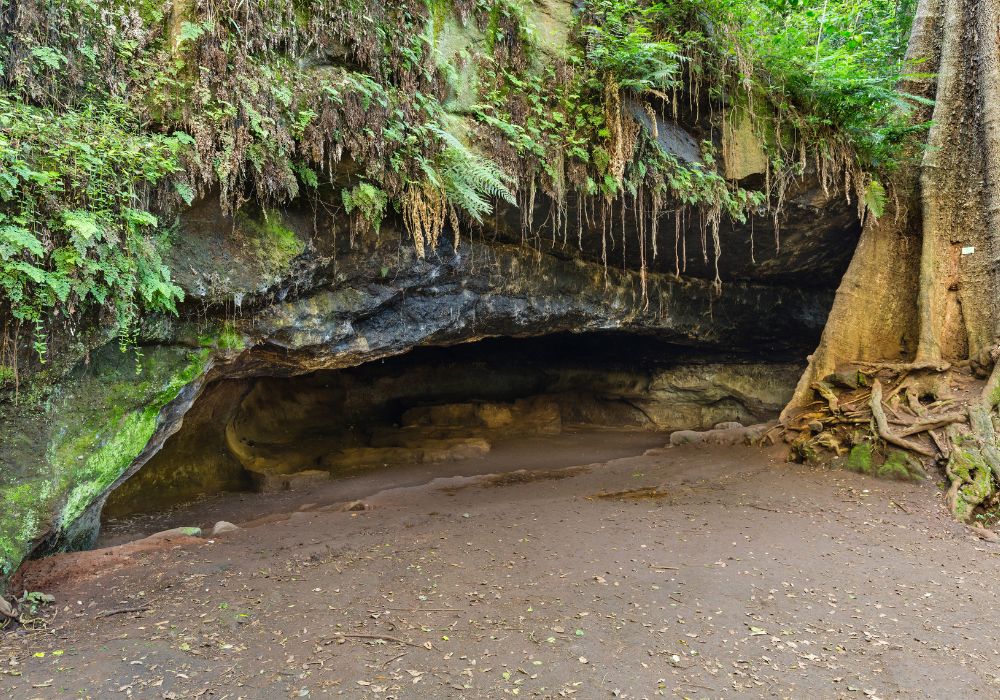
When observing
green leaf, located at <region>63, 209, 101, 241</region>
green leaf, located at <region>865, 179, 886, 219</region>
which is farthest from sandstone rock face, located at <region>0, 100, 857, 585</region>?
green leaf, located at <region>63, 209, 101, 241</region>

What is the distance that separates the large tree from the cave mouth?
168 inches

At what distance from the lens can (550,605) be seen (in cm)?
405

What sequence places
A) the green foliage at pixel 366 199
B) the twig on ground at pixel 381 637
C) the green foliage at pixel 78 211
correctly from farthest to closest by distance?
1. the green foliage at pixel 366 199
2. the green foliage at pixel 78 211
3. the twig on ground at pixel 381 637

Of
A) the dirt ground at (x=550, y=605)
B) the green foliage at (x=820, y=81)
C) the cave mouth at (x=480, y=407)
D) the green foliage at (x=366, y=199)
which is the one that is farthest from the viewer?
the cave mouth at (x=480, y=407)

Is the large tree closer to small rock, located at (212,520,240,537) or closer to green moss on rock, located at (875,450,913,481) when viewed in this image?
green moss on rock, located at (875,450,913,481)

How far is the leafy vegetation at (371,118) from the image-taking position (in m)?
4.14

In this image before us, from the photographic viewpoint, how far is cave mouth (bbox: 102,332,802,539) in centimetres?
1062

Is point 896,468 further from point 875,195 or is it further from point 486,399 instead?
point 486,399

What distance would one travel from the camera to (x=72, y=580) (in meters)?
4.43

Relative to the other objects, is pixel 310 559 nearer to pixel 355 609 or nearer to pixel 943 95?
pixel 355 609

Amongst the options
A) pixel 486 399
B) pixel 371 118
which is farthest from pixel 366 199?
pixel 486 399

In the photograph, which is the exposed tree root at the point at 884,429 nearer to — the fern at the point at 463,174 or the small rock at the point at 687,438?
the small rock at the point at 687,438

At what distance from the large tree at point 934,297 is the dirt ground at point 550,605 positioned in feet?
3.20

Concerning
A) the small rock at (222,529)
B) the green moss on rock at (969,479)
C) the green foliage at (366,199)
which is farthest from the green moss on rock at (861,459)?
the small rock at (222,529)
